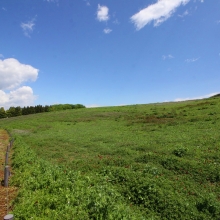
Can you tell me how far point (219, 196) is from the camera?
30.7 ft

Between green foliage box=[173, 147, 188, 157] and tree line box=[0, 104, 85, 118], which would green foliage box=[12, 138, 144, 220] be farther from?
tree line box=[0, 104, 85, 118]

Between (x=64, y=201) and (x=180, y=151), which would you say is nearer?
(x=64, y=201)

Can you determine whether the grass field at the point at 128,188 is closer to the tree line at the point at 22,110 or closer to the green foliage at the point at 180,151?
the green foliage at the point at 180,151

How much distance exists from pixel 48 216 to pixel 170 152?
1111 cm

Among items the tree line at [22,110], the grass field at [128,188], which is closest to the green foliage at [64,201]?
the grass field at [128,188]

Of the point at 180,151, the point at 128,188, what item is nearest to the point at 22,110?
the point at 180,151

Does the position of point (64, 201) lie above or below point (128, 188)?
above

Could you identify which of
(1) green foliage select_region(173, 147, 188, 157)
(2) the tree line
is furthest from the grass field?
(2) the tree line

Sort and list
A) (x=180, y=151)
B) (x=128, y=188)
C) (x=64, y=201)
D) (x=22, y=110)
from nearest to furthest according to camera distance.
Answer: (x=64, y=201) → (x=128, y=188) → (x=180, y=151) → (x=22, y=110)

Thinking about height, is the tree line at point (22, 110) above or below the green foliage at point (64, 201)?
above

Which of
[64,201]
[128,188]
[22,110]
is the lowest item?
[128,188]

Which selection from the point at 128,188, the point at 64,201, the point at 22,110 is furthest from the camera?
the point at 22,110

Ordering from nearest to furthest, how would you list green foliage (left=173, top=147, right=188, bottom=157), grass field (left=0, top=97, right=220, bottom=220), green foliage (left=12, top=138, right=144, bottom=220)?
green foliage (left=12, top=138, right=144, bottom=220)
grass field (left=0, top=97, right=220, bottom=220)
green foliage (left=173, top=147, right=188, bottom=157)

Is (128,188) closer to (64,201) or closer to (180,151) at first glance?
(64,201)
